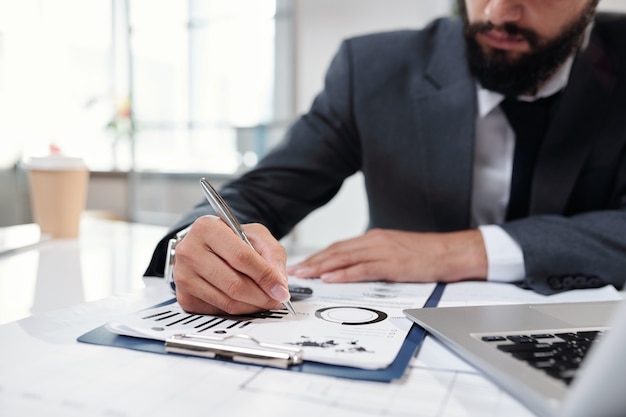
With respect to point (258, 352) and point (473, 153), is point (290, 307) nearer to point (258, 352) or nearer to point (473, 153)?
point (258, 352)

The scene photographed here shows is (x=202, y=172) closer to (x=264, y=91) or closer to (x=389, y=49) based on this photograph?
(x=264, y=91)

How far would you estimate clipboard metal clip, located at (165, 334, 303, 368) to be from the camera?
1.15ft

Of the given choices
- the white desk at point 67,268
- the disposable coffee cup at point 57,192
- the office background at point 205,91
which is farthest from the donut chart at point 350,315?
the office background at point 205,91

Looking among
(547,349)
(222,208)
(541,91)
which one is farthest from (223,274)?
(541,91)

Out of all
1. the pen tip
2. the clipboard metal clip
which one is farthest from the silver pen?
the clipboard metal clip

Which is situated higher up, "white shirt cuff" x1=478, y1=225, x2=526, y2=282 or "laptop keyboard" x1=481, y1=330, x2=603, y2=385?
"laptop keyboard" x1=481, y1=330, x2=603, y2=385

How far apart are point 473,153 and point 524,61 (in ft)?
0.58

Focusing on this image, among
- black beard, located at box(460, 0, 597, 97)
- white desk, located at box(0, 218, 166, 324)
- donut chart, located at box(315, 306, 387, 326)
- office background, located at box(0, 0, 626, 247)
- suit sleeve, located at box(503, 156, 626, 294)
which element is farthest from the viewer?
office background, located at box(0, 0, 626, 247)

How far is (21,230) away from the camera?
38.0 inches

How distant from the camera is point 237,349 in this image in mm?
361

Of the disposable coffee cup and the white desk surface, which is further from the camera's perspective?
the disposable coffee cup

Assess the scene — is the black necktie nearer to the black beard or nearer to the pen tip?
the black beard

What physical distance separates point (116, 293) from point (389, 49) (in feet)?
2.37

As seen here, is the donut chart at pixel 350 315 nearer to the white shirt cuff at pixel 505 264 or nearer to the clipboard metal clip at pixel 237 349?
the clipboard metal clip at pixel 237 349
